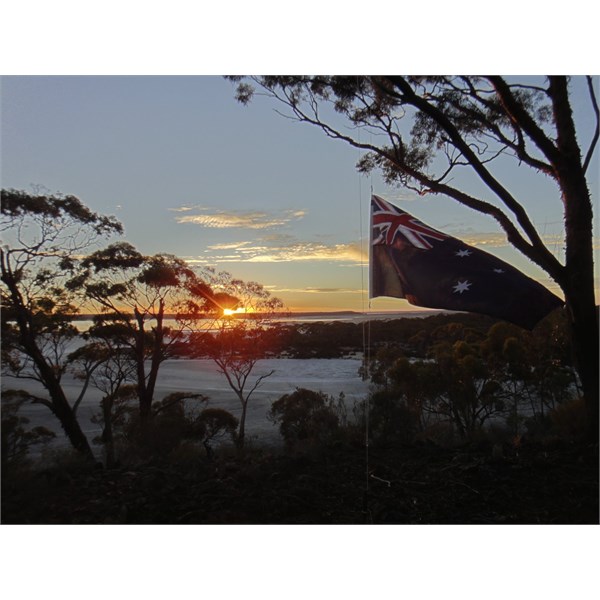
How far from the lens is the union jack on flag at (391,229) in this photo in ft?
14.2

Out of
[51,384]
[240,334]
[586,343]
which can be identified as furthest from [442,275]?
[51,384]

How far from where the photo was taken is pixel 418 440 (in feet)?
15.2

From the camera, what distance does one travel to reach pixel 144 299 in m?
4.50

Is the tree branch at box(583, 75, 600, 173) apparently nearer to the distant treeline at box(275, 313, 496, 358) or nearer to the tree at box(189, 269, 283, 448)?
the distant treeline at box(275, 313, 496, 358)

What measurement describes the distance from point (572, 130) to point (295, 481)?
3.88 metres

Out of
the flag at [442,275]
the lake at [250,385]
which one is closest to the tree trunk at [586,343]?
the flag at [442,275]

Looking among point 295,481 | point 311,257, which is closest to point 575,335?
point 311,257

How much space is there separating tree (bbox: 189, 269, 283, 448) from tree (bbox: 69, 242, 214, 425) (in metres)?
0.14

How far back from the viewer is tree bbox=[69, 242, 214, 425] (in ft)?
14.4

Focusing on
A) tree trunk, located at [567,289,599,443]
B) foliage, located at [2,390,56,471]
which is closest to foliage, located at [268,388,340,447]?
foliage, located at [2,390,56,471]

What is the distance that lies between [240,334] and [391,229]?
5.11 ft

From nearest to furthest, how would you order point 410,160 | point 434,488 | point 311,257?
point 434,488, point 311,257, point 410,160

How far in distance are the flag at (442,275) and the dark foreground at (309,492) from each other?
1.30 metres

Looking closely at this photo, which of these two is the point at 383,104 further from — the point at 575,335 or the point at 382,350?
the point at 575,335
